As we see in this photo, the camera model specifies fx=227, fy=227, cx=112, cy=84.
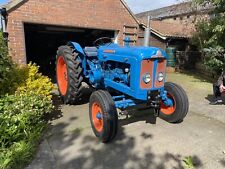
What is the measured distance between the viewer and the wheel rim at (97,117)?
3.93 m

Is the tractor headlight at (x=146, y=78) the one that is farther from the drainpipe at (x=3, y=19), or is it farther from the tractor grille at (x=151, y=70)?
the drainpipe at (x=3, y=19)

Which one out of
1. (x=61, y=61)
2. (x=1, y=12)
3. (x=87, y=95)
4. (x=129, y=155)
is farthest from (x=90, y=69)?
(x=1, y=12)

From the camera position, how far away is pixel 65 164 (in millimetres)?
3186

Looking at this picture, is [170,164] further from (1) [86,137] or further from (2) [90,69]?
(2) [90,69]

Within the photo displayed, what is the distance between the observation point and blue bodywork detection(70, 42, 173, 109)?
3.78 metres

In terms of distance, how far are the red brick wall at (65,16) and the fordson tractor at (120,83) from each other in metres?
2.34

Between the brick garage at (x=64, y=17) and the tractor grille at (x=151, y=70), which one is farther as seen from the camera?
the brick garage at (x=64, y=17)

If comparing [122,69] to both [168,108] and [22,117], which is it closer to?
[168,108]

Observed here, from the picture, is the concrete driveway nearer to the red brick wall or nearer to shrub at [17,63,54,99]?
shrub at [17,63,54,99]

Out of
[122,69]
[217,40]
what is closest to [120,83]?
[122,69]

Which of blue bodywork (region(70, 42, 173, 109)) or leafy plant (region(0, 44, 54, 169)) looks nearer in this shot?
leafy plant (region(0, 44, 54, 169))

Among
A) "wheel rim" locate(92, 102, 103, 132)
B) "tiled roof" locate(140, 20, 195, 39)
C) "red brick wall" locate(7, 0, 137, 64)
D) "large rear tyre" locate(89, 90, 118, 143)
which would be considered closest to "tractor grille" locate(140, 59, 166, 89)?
"large rear tyre" locate(89, 90, 118, 143)

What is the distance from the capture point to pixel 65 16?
7777mm

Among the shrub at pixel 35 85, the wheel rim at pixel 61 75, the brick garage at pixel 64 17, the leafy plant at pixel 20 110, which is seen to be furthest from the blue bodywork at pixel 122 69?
the brick garage at pixel 64 17
